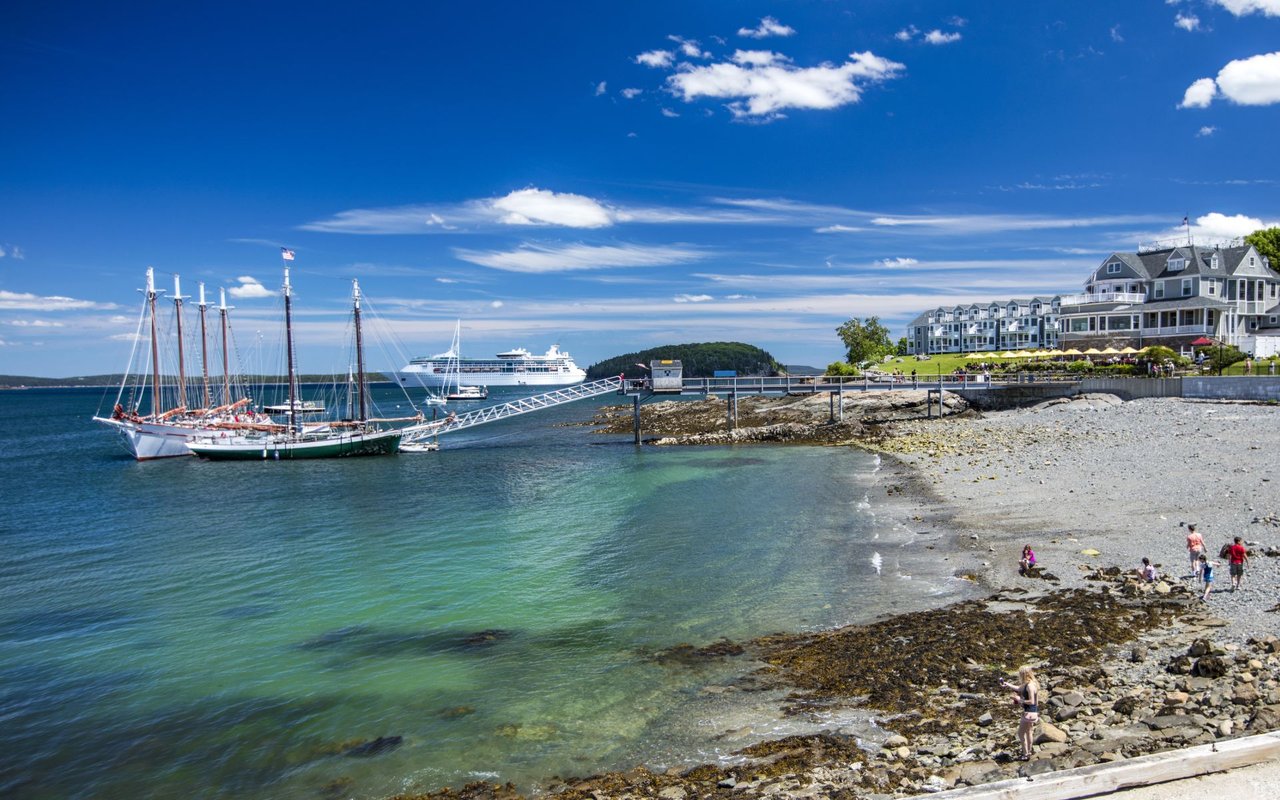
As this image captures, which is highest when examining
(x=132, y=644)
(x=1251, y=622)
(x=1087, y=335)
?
(x=1087, y=335)

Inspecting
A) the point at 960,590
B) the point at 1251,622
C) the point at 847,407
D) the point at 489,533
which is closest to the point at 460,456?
the point at 489,533

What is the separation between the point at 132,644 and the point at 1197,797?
20.4 meters

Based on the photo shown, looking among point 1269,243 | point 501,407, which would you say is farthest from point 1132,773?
point 1269,243

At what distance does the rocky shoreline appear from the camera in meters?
9.89

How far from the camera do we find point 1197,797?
7.55 meters

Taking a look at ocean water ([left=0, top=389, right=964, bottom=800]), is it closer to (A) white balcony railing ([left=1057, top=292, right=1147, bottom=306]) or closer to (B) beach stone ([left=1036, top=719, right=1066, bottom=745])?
(B) beach stone ([left=1036, top=719, right=1066, bottom=745])

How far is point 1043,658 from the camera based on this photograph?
13133mm

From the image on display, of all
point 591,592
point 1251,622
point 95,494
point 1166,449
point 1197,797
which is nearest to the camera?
point 1197,797

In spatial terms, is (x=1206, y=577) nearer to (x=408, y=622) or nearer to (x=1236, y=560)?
(x=1236, y=560)

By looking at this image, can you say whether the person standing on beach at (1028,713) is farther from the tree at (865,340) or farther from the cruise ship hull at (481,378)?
the cruise ship hull at (481,378)

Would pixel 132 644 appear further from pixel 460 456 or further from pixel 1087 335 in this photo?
pixel 1087 335

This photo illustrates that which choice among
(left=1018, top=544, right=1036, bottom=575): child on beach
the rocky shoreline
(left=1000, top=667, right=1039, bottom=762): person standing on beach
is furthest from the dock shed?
(left=1000, top=667, right=1039, bottom=762): person standing on beach

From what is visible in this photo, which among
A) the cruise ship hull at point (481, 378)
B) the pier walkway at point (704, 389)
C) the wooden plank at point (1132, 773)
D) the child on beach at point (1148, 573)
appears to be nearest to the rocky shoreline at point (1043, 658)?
the child on beach at point (1148, 573)

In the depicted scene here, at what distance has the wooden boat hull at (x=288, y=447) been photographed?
177 ft
